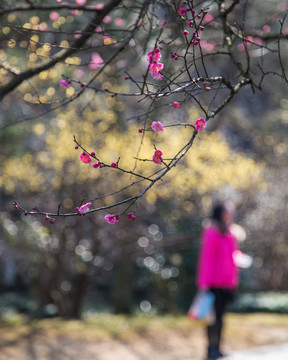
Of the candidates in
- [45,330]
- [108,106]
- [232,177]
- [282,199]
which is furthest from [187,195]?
[282,199]

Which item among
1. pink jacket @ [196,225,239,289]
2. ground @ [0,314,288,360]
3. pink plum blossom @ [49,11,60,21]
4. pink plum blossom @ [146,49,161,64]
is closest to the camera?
pink plum blossom @ [146,49,161,64]

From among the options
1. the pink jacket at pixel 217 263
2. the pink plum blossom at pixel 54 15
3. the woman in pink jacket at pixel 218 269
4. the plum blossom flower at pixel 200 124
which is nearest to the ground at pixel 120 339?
the woman in pink jacket at pixel 218 269

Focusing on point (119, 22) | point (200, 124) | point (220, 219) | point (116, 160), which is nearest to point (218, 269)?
point (220, 219)

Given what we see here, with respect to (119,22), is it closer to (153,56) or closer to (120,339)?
(153,56)

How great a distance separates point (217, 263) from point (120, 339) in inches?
82.3

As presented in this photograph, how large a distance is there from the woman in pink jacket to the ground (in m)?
1.13

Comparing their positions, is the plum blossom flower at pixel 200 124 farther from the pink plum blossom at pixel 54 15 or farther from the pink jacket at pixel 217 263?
the pink plum blossom at pixel 54 15

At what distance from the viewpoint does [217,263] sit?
516 centimetres

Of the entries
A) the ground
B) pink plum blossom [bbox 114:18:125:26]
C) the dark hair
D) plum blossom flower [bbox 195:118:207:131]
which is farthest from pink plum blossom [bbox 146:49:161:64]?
the ground

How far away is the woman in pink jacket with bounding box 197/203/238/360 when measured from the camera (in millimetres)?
5117

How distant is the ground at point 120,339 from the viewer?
573 centimetres

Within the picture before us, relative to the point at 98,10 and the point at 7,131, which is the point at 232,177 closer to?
the point at 7,131

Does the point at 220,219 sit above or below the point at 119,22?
below

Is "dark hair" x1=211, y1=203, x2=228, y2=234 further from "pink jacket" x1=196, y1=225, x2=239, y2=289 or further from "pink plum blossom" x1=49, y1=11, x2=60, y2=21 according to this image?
"pink plum blossom" x1=49, y1=11, x2=60, y2=21
